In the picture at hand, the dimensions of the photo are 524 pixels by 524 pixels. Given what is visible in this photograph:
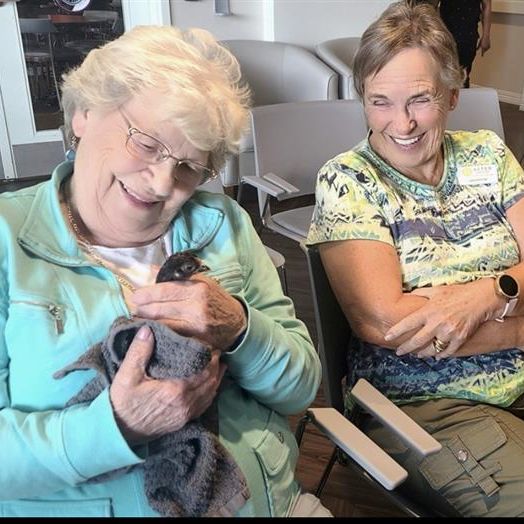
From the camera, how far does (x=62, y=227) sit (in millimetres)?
1021

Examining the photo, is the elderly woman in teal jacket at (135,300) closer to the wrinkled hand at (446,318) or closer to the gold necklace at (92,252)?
the gold necklace at (92,252)

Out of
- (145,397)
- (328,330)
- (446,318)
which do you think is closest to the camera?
(145,397)

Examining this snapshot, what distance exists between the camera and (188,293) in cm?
93

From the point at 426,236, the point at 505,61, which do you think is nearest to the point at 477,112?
the point at 426,236

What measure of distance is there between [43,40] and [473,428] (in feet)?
12.9

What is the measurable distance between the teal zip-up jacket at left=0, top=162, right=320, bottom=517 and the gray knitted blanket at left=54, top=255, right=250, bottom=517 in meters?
0.03

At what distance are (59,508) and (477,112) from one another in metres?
2.46

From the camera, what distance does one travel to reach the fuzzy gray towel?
0.88m

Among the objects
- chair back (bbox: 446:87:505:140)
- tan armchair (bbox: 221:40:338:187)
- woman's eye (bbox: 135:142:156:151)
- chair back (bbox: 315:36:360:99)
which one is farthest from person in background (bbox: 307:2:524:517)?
tan armchair (bbox: 221:40:338:187)

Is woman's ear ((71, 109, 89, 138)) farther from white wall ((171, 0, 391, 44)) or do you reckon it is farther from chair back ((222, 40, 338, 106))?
white wall ((171, 0, 391, 44))

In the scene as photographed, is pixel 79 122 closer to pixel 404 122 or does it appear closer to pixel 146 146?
pixel 146 146

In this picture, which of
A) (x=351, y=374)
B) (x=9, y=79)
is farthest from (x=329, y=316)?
(x=9, y=79)

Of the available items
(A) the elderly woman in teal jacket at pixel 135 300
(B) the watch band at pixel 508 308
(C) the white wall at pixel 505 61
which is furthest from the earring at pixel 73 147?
(C) the white wall at pixel 505 61

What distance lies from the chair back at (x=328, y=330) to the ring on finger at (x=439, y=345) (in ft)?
0.79
